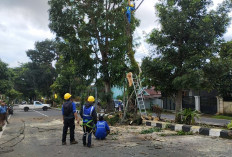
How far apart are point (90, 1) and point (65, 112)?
12329 mm

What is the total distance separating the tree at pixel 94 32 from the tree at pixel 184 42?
5564 millimetres

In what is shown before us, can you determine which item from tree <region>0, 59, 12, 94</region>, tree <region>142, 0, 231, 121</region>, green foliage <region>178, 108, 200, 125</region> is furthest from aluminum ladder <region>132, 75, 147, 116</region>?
tree <region>0, 59, 12, 94</region>

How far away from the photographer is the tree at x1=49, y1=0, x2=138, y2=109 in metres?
17.1

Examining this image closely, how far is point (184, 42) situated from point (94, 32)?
332 inches

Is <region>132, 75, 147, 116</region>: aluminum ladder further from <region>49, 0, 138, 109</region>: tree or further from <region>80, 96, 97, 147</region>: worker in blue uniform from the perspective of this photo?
<region>80, 96, 97, 147</region>: worker in blue uniform

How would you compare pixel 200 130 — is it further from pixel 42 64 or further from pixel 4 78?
pixel 42 64

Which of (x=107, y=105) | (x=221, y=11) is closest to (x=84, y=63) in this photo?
(x=107, y=105)

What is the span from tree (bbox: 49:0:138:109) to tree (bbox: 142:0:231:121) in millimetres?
5564

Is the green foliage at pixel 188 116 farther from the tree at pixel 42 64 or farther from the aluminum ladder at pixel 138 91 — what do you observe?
the tree at pixel 42 64

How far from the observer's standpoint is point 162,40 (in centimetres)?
1093

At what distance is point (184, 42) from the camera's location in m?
11.1

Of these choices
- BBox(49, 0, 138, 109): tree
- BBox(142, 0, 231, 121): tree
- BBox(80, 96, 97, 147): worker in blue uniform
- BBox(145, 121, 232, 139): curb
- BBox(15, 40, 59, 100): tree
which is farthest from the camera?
BBox(15, 40, 59, 100): tree

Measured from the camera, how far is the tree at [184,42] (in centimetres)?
1003

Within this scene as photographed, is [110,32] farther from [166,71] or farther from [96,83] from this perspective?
[166,71]
